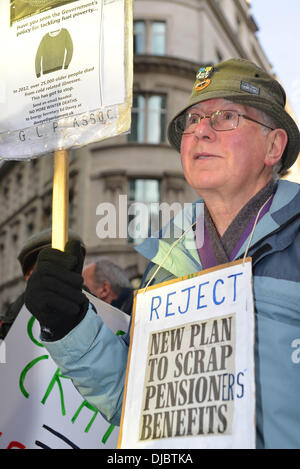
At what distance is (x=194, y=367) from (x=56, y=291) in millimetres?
464

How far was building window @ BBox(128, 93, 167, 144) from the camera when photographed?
16594mm

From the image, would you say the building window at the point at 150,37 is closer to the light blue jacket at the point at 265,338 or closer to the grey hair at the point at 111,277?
the grey hair at the point at 111,277

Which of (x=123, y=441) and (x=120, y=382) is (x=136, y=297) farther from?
(x=123, y=441)

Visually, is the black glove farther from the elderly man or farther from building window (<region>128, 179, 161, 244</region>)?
building window (<region>128, 179, 161, 244</region>)

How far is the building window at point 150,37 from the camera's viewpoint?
1717 cm

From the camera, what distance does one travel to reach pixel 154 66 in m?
16.8

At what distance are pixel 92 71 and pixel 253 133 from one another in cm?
62

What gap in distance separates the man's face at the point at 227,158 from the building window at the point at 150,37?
618 inches

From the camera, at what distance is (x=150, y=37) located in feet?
56.6

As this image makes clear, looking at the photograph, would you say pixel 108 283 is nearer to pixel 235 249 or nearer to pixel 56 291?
Result: pixel 235 249

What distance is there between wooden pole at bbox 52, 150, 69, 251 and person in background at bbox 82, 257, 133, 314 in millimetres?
2355
